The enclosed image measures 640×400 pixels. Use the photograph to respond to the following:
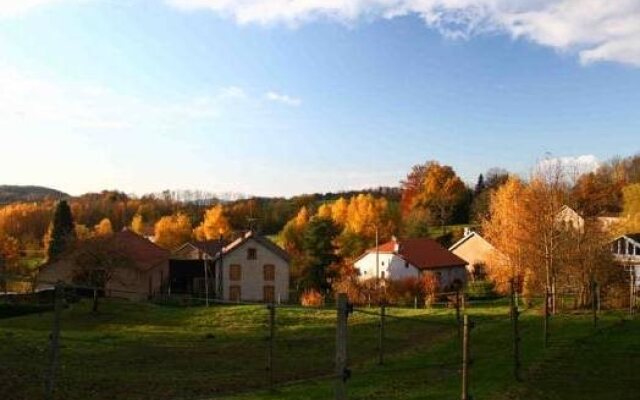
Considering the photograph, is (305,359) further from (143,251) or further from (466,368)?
(143,251)

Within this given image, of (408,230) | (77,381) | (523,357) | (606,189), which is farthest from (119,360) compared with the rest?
(606,189)

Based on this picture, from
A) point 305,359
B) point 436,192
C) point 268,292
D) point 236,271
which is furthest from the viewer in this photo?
point 436,192

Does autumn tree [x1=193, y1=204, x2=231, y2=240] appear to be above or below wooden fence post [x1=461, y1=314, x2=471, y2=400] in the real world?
above

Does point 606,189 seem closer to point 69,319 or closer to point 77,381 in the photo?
point 69,319

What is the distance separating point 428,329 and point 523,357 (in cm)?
1116

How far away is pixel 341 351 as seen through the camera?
7.23 metres

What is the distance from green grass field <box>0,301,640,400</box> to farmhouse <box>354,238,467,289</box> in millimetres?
21737

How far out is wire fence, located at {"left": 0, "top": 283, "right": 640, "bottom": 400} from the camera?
14570 mm

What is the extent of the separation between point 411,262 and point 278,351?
34.5 m

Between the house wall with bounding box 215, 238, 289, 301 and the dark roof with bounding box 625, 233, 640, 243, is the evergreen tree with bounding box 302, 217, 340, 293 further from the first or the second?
the dark roof with bounding box 625, 233, 640, 243

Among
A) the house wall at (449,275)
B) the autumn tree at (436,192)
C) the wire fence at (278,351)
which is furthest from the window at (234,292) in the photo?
the autumn tree at (436,192)

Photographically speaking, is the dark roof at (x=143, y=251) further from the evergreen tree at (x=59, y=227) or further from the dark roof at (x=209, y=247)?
the evergreen tree at (x=59, y=227)

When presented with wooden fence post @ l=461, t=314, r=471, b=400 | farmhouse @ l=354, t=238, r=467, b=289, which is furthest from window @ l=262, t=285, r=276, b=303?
wooden fence post @ l=461, t=314, r=471, b=400

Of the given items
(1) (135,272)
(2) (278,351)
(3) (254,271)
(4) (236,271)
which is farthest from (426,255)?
(2) (278,351)
